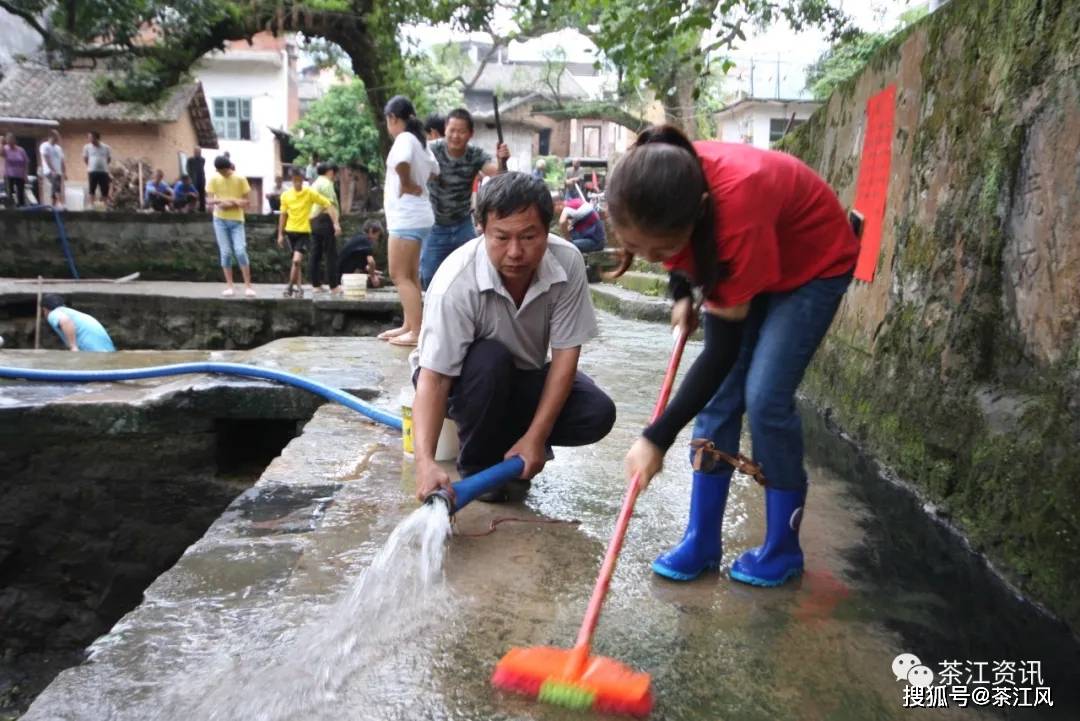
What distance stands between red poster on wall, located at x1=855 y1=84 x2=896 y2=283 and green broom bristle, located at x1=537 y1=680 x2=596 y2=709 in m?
3.07

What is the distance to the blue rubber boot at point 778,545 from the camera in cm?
225

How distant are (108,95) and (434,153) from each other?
9.20m

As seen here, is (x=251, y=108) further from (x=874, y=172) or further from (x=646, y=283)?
(x=874, y=172)

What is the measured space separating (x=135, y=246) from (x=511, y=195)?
1223cm

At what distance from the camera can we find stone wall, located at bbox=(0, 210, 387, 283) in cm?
1265

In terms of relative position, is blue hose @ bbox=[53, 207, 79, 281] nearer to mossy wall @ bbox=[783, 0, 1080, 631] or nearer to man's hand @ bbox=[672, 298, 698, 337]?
mossy wall @ bbox=[783, 0, 1080, 631]

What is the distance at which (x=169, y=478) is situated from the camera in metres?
4.64

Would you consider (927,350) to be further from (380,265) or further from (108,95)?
(108,95)

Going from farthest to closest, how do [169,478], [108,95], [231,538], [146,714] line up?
[108,95], [169,478], [231,538], [146,714]

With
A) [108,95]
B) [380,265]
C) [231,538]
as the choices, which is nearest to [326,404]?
[231,538]

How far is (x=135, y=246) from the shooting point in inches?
510

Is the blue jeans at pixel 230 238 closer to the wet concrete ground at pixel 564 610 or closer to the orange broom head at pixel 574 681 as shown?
the wet concrete ground at pixel 564 610

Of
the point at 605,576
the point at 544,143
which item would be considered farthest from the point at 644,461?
the point at 544,143

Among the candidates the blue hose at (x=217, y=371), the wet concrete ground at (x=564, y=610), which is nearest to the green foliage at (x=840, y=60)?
the blue hose at (x=217, y=371)
